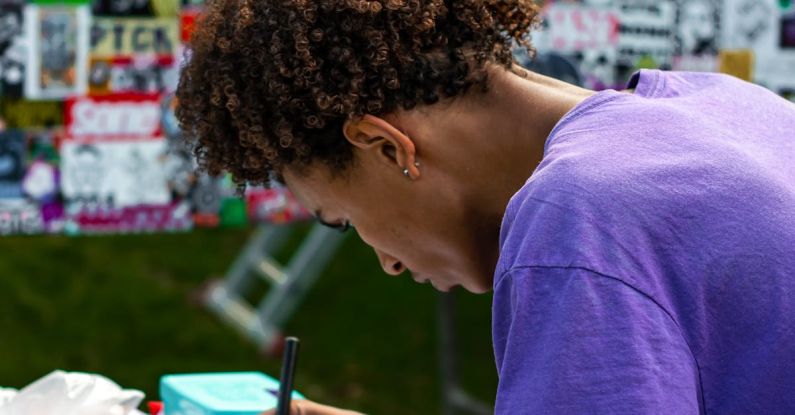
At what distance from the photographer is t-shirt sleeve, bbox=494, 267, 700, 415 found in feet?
2.67

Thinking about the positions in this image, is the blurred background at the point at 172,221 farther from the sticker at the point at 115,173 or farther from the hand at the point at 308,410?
the hand at the point at 308,410

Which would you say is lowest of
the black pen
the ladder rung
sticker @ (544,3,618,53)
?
the ladder rung

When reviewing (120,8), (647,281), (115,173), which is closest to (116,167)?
(115,173)

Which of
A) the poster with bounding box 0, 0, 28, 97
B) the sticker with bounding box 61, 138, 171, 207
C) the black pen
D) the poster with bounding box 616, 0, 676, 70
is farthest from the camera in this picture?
the poster with bounding box 616, 0, 676, 70

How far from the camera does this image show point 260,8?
3.74ft

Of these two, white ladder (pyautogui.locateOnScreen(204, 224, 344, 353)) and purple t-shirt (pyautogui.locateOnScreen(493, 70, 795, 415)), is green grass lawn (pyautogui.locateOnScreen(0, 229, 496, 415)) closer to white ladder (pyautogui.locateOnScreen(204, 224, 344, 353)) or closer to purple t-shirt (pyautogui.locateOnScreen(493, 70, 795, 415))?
white ladder (pyautogui.locateOnScreen(204, 224, 344, 353))

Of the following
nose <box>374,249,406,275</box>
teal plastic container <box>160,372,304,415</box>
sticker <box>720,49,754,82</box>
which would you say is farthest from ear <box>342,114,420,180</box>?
sticker <box>720,49,754,82</box>

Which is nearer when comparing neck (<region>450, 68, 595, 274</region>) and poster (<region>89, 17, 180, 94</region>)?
neck (<region>450, 68, 595, 274</region>)

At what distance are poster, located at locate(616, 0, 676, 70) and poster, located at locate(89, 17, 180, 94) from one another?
1.03 metres

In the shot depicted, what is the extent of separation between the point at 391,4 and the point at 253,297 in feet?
10.8

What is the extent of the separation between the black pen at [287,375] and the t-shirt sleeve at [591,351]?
19.1 inches

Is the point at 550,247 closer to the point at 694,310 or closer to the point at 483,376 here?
the point at 694,310

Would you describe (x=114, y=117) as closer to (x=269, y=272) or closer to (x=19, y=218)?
(x=19, y=218)

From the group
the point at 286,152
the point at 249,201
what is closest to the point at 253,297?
the point at 249,201
